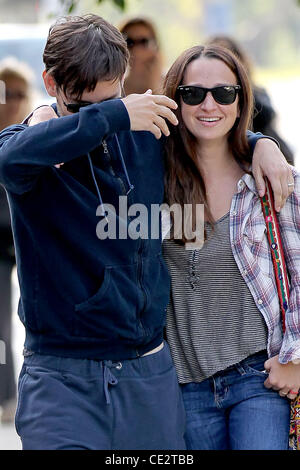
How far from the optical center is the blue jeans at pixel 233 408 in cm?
278

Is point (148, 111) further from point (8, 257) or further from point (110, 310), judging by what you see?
point (8, 257)

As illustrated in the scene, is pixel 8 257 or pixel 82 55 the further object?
pixel 8 257

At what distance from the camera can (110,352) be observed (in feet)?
8.43

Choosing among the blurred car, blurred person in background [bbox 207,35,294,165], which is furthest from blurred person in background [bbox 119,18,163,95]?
the blurred car

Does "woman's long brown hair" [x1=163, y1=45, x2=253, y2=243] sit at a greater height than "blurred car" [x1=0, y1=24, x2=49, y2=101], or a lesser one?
lesser

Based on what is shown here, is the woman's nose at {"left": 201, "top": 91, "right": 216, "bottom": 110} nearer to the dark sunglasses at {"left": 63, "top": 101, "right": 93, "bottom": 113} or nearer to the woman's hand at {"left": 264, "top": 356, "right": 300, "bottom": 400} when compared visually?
the dark sunglasses at {"left": 63, "top": 101, "right": 93, "bottom": 113}

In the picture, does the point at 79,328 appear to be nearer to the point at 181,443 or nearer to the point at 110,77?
the point at 181,443

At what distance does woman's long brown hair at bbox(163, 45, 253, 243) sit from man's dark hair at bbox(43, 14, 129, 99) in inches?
14.4

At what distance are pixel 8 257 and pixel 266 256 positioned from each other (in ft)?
A: 8.27

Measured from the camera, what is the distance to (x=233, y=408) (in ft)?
9.29

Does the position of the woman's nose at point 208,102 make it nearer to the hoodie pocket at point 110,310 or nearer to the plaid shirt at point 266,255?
the plaid shirt at point 266,255

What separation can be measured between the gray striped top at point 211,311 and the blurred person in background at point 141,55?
247 cm

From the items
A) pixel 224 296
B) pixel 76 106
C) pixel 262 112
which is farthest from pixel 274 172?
pixel 262 112

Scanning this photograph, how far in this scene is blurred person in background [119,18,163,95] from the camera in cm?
516
